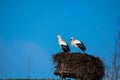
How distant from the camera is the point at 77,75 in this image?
15.5 metres

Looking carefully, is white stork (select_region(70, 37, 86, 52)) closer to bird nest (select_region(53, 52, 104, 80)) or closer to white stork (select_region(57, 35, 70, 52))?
white stork (select_region(57, 35, 70, 52))

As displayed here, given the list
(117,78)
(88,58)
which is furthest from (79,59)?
(117,78)

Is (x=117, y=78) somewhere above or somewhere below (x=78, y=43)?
below

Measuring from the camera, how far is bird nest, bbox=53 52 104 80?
15594 mm

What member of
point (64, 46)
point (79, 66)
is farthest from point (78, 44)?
point (79, 66)

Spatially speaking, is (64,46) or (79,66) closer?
(79,66)

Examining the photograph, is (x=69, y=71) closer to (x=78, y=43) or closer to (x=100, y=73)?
(x=100, y=73)

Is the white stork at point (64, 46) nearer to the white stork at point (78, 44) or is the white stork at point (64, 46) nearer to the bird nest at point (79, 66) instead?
the white stork at point (78, 44)

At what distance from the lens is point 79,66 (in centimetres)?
1574

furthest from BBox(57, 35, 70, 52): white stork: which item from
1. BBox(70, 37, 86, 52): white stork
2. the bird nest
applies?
the bird nest

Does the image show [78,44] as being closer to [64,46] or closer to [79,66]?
[64,46]

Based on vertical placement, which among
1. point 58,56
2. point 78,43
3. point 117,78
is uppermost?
point 78,43

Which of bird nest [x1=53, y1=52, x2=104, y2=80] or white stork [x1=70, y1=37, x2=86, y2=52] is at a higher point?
white stork [x1=70, y1=37, x2=86, y2=52]

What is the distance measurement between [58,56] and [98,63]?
1.52 meters
